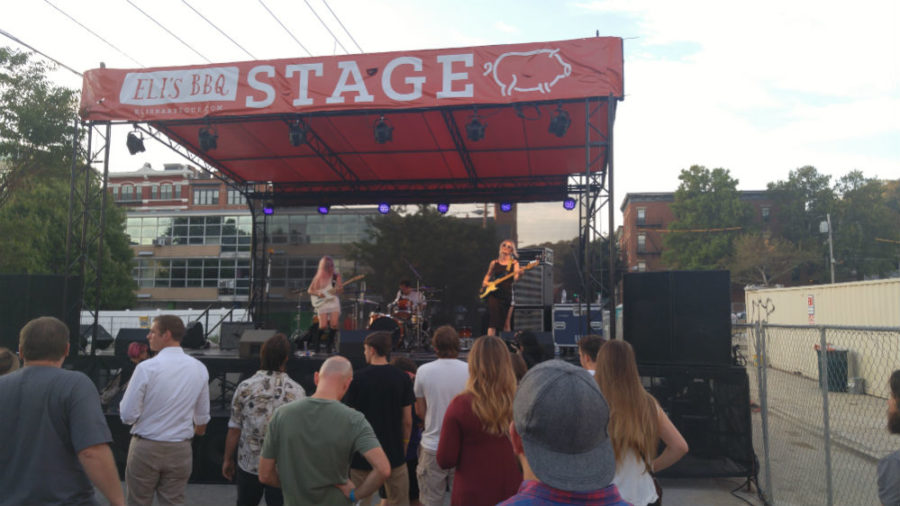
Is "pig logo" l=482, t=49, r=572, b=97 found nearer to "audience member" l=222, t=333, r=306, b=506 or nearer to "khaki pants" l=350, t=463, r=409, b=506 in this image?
"audience member" l=222, t=333, r=306, b=506

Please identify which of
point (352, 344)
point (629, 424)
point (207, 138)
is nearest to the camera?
point (629, 424)

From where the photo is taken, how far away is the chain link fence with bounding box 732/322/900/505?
18.4 feet

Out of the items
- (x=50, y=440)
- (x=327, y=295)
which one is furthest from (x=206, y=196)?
(x=50, y=440)

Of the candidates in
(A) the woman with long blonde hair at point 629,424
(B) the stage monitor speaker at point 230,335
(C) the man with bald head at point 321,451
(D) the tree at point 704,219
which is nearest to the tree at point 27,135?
(B) the stage monitor speaker at point 230,335

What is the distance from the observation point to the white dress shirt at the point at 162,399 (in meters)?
3.67

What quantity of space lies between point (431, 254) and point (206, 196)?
3717cm

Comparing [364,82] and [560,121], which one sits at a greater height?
[364,82]

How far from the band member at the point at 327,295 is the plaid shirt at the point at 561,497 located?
8.04 meters

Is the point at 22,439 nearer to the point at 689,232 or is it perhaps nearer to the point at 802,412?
the point at 802,412

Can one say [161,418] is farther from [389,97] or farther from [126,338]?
[126,338]

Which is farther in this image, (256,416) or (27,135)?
(27,135)

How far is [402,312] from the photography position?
34.0 feet

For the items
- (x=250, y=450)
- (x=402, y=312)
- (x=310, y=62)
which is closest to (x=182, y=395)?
(x=250, y=450)

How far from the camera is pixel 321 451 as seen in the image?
2.64 metres
